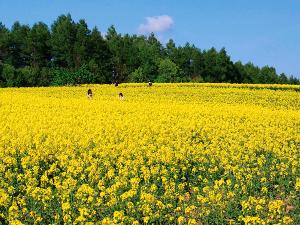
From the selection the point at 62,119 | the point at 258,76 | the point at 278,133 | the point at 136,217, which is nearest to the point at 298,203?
the point at 136,217

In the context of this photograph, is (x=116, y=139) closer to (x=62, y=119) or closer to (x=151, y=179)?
(x=151, y=179)

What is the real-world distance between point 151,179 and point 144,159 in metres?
1.77

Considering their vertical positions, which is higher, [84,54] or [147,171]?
[84,54]

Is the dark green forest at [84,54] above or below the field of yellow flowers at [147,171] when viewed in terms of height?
above

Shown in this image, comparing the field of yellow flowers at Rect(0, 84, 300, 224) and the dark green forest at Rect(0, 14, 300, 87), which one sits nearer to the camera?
the field of yellow flowers at Rect(0, 84, 300, 224)

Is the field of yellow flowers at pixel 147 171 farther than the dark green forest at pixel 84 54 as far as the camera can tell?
No

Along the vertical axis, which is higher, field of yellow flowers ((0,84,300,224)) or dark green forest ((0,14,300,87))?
dark green forest ((0,14,300,87))

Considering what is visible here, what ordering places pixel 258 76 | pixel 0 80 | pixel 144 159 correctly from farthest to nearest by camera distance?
pixel 258 76, pixel 0 80, pixel 144 159

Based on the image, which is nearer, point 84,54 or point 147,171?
point 147,171

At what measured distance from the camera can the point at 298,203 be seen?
11.9 m

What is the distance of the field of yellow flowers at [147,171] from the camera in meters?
10.8

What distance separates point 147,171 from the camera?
513 inches

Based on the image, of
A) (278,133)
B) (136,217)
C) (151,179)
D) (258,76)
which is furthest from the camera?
(258,76)

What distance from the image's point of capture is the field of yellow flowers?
10.8 m
